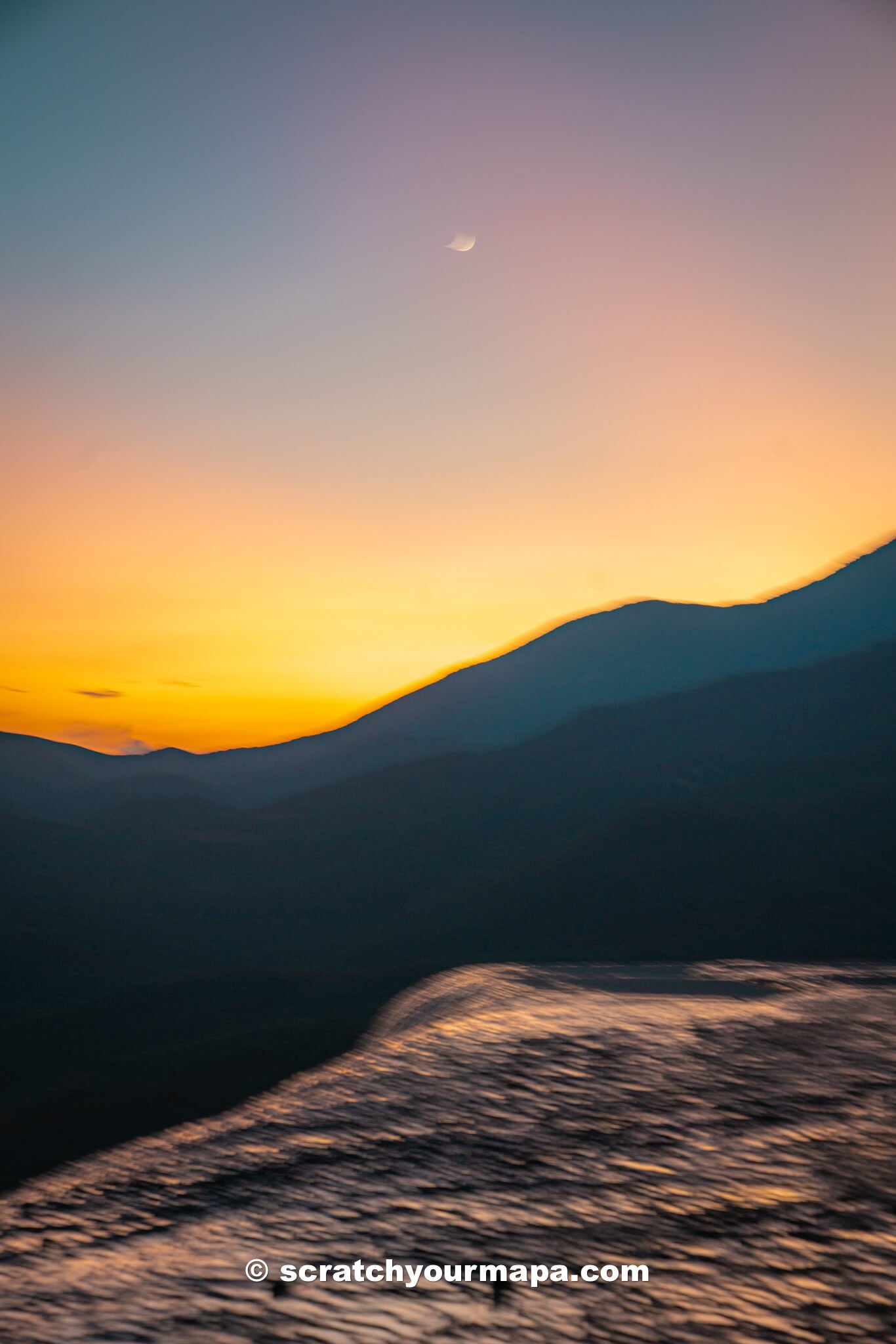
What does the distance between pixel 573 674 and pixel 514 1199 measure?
75715mm

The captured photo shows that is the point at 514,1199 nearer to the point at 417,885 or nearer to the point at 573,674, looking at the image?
the point at 417,885

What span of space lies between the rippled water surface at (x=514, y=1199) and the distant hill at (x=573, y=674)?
6058cm

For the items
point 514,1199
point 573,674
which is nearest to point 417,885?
point 573,674

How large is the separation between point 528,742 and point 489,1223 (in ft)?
176

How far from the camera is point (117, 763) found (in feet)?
338

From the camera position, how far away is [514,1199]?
3.23 metres

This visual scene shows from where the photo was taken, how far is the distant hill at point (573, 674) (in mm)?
68062

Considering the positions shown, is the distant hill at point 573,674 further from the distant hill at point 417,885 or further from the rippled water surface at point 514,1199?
the rippled water surface at point 514,1199

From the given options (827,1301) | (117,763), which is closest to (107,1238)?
(827,1301)

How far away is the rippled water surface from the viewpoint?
244 centimetres

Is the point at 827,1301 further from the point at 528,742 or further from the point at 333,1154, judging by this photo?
the point at 528,742

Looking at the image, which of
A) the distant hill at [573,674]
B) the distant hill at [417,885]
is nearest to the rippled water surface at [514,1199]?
the distant hill at [417,885]

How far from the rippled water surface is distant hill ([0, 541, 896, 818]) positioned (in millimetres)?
60578

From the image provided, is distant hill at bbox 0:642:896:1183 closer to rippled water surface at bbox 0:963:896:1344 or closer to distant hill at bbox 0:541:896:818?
distant hill at bbox 0:541:896:818
